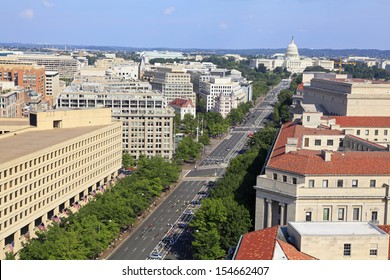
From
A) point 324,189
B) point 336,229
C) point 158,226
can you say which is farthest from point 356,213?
point 158,226

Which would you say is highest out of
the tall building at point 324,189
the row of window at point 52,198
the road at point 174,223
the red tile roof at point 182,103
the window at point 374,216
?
the tall building at point 324,189

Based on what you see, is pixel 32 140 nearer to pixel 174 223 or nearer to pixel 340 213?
pixel 174 223

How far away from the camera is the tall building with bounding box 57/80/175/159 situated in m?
115

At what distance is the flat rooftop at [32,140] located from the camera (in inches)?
2744

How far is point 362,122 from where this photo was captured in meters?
102

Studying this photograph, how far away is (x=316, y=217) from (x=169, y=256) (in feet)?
49.9

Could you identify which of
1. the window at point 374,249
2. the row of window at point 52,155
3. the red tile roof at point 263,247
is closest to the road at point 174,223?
the row of window at point 52,155

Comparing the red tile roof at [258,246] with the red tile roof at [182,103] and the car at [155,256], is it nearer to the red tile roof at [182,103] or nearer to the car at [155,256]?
the car at [155,256]

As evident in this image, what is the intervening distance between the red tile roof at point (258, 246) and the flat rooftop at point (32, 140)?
29.9 meters

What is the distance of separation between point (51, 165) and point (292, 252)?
41406 mm

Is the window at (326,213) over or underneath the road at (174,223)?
over

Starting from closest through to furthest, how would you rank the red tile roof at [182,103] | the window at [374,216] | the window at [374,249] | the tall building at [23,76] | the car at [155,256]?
the window at [374,249], the window at [374,216], the car at [155,256], the red tile roof at [182,103], the tall building at [23,76]

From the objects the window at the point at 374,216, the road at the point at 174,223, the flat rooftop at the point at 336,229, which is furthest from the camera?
the road at the point at 174,223

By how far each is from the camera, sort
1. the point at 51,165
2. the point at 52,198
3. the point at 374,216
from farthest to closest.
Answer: the point at 52,198
the point at 51,165
the point at 374,216
